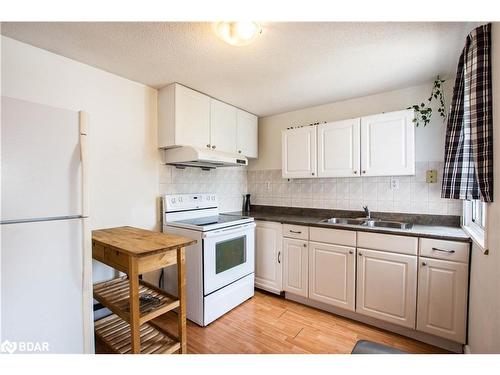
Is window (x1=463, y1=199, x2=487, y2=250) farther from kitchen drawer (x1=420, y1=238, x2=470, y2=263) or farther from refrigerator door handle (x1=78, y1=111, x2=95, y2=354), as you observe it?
refrigerator door handle (x1=78, y1=111, x2=95, y2=354)

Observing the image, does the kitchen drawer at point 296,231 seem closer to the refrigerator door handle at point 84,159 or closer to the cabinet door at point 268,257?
the cabinet door at point 268,257

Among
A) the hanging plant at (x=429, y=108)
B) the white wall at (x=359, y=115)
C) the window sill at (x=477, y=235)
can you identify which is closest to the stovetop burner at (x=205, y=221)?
the white wall at (x=359, y=115)

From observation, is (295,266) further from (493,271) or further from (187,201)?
(493,271)

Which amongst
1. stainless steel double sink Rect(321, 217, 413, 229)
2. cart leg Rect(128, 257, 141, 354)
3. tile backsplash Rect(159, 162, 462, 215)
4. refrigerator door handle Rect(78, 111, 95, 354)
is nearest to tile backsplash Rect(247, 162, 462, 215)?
tile backsplash Rect(159, 162, 462, 215)

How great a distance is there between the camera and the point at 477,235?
1.55 metres

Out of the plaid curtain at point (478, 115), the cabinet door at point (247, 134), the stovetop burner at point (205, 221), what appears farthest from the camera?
the cabinet door at point (247, 134)

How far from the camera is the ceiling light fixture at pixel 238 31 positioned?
1.33m

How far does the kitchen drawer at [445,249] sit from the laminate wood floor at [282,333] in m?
0.72

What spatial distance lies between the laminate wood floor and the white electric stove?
15 centimetres

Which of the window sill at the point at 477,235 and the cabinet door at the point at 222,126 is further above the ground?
the cabinet door at the point at 222,126

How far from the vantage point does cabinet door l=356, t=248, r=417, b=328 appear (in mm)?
1810

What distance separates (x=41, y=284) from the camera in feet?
3.67
